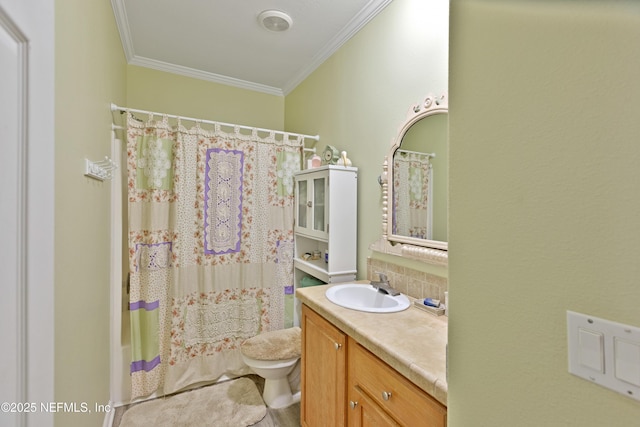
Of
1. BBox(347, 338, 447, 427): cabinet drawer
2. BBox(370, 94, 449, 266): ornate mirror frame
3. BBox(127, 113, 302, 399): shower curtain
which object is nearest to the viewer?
BBox(347, 338, 447, 427): cabinet drawer

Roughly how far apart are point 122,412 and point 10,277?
2.04 m

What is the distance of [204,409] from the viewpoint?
193 cm

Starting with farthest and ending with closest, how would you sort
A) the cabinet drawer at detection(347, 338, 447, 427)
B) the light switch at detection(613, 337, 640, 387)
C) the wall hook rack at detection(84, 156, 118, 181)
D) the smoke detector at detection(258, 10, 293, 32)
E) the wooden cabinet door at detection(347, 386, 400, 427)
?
the smoke detector at detection(258, 10, 293, 32) → the wall hook rack at detection(84, 156, 118, 181) → the wooden cabinet door at detection(347, 386, 400, 427) → the cabinet drawer at detection(347, 338, 447, 427) → the light switch at detection(613, 337, 640, 387)

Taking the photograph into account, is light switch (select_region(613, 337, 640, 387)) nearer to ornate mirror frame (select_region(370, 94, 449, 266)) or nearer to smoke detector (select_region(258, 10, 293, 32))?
ornate mirror frame (select_region(370, 94, 449, 266))

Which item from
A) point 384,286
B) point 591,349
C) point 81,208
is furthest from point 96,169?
point 591,349

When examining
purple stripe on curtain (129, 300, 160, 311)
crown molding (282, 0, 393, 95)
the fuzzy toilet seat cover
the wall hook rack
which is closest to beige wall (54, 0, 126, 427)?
the wall hook rack

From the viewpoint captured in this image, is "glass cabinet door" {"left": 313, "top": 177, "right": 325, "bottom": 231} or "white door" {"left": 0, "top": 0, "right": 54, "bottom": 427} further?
"glass cabinet door" {"left": 313, "top": 177, "right": 325, "bottom": 231}

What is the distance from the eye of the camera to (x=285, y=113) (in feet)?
10.4

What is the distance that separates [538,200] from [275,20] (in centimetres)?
210

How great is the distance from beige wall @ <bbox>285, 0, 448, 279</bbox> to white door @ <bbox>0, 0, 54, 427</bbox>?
4.82ft

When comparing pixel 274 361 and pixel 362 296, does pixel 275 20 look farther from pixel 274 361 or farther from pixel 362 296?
pixel 274 361

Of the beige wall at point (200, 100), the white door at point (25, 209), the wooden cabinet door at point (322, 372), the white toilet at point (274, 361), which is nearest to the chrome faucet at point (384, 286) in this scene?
the wooden cabinet door at point (322, 372)

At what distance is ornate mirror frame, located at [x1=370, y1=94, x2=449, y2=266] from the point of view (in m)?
1.43

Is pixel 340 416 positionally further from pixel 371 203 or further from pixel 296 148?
pixel 296 148
